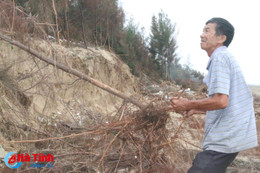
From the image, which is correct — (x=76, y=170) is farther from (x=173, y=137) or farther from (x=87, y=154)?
(x=173, y=137)

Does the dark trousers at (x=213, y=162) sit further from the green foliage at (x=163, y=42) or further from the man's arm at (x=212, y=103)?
the green foliage at (x=163, y=42)

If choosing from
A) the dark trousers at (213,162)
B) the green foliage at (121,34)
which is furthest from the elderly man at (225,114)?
the green foliage at (121,34)

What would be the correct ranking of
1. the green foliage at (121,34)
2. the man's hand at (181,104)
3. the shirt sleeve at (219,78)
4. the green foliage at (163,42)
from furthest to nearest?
the green foliage at (163,42) → the green foliage at (121,34) → the man's hand at (181,104) → the shirt sleeve at (219,78)

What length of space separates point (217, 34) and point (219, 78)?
A: 43 centimetres

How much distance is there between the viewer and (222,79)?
189 cm

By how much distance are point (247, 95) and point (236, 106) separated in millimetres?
115

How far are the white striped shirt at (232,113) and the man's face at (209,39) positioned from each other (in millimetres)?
154

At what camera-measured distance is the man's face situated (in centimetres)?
216

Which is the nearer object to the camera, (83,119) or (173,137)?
(173,137)

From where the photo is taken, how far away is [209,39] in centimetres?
217

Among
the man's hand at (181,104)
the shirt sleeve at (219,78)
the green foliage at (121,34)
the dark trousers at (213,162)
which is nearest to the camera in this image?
the shirt sleeve at (219,78)

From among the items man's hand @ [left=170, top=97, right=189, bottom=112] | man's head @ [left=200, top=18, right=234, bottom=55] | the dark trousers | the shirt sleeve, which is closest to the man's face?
man's head @ [left=200, top=18, right=234, bottom=55]

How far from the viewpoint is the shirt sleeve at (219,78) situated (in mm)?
1878

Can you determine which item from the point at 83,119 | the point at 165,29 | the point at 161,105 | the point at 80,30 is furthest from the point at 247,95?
the point at 165,29
